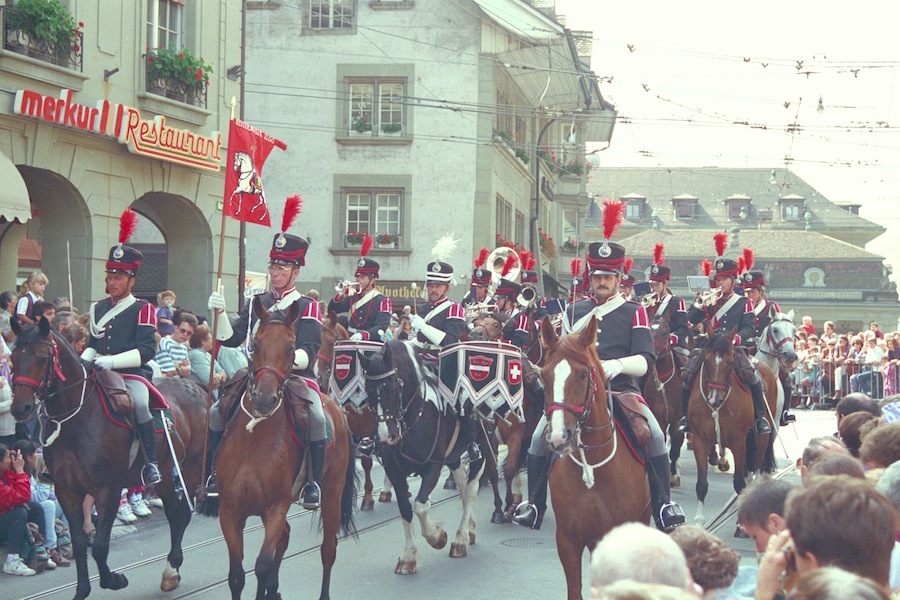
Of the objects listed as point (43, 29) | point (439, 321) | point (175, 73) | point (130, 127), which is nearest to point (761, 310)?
point (439, 321)

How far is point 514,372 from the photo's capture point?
1194 cm

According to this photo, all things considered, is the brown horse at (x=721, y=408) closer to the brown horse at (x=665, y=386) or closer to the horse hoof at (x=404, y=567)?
the brown horse at (x=665, y=386)

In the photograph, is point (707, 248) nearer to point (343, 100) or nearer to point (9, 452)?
point (343, 100)

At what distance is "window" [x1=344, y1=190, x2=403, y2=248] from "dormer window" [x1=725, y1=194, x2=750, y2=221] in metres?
75.1

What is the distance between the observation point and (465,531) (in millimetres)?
11039

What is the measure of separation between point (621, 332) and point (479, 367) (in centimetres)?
318

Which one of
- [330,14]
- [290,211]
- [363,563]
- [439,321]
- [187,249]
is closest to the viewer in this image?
[290,211]

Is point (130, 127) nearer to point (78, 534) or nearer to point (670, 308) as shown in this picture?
point (670, 308)

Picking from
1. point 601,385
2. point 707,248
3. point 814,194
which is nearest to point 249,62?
point 601,385

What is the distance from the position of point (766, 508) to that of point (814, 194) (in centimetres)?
10548

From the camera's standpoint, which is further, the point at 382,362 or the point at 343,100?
the point at 343,100

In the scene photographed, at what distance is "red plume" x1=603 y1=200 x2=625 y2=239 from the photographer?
955 centimetres

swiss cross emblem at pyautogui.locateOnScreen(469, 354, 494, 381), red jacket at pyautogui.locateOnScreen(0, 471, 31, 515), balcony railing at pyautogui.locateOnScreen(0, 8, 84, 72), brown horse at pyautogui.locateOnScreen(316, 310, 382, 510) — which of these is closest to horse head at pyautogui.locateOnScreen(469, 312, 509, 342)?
swiss cross emblem at pyautogui.locateOnScreen(469, 354, 494, 381)

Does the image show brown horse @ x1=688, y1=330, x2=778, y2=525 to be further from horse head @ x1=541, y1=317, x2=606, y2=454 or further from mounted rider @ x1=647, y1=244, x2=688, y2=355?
horse head @ x1=541, y1=317, x2=606, y2=454
